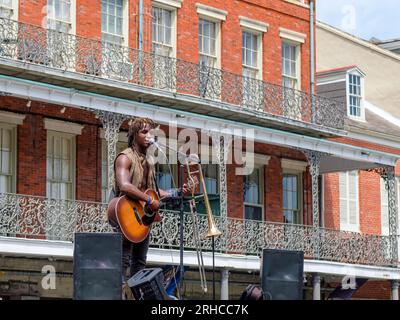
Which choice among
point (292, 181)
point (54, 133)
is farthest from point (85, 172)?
point (292, 181)

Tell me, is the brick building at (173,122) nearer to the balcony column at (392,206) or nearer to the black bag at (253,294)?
the balcony column at (392,206)

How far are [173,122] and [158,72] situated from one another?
1855mm

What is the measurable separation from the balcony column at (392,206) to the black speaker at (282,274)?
17.5 m

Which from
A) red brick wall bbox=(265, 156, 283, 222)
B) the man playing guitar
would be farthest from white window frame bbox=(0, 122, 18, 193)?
the man playing guitar

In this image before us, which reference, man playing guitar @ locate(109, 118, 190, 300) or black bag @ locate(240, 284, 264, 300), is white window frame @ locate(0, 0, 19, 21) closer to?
man playing guitar @ locate(109, 118, 190, 300)

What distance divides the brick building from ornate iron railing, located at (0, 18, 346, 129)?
0.03 m

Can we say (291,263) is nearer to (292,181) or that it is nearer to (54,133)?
(54,133)

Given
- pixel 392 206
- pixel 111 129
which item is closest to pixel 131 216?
pixel 111 129

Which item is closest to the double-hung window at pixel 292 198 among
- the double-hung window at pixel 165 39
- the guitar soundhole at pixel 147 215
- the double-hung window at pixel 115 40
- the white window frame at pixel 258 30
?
Answer: the white window frame at pixel 258 30

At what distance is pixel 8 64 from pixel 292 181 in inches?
395

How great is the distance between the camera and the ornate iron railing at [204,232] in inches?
792

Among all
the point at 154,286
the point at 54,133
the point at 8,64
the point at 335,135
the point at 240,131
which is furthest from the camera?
the point at 335,135
